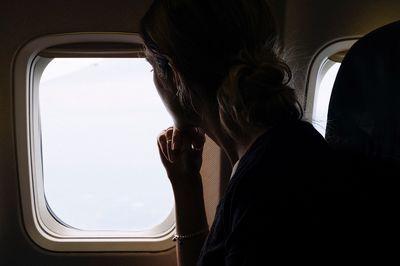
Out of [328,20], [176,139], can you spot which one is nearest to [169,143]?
[176,139]

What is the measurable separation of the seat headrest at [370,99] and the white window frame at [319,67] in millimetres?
331

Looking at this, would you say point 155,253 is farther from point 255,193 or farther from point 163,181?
point 255,193

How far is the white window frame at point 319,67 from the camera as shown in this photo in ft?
4.19

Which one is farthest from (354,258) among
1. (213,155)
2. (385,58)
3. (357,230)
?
(213,155)

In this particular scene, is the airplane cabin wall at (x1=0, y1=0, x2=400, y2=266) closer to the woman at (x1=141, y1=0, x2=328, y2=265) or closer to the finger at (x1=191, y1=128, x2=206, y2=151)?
the finger at (x1=191, y1=128, x2=206, y2=151)

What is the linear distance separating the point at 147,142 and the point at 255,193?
101 centimetres

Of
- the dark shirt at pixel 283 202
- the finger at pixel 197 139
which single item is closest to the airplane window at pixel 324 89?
the finger at pixel 197 139

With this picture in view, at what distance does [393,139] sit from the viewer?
85cm

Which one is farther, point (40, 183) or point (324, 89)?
point (40, 183)

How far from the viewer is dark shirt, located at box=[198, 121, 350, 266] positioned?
0.59m

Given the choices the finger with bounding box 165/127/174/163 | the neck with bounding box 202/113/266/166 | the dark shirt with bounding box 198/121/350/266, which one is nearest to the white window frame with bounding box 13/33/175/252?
the finger with bounding box 165/127/174/163

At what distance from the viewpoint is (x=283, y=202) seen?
60 cm

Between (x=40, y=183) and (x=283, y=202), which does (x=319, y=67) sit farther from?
(x=40, y=183)

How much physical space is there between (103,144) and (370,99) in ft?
3.41
